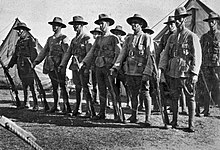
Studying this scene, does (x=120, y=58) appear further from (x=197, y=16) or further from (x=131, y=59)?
(x=197, y=16)

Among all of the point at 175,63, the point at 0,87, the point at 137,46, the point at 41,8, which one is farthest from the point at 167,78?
the point at 0,87

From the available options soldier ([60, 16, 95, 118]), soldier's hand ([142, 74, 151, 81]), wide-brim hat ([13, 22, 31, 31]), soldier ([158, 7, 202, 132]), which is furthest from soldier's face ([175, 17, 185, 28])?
wide-brim hat ([13, 22, 31, 31])

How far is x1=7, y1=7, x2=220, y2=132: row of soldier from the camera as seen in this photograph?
4693mm

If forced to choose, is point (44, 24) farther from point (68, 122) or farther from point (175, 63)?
point (175, 63)

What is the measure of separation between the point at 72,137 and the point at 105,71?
1.65m

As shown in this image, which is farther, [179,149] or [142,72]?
[142,72]

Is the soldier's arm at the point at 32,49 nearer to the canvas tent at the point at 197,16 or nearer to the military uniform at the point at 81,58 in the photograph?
the military uniform at the point at 81,58

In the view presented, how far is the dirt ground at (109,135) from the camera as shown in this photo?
3.98 metres

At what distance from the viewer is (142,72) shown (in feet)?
17.1

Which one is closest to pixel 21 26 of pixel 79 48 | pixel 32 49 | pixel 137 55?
pixel 32 49

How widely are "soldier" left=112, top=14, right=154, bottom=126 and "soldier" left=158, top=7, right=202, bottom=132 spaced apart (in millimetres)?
391

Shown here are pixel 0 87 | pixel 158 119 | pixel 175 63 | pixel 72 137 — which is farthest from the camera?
pixel 0 87

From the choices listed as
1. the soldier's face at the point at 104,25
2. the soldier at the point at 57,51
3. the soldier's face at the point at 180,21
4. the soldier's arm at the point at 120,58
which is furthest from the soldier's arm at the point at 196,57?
the soldier at the point at 57,51

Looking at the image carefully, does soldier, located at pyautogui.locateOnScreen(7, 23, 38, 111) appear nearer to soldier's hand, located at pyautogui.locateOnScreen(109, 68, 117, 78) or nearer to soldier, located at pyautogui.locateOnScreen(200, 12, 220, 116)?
soldier's hand, located at pyautogui.locateOnScreen(109, 68, 117, 78)
